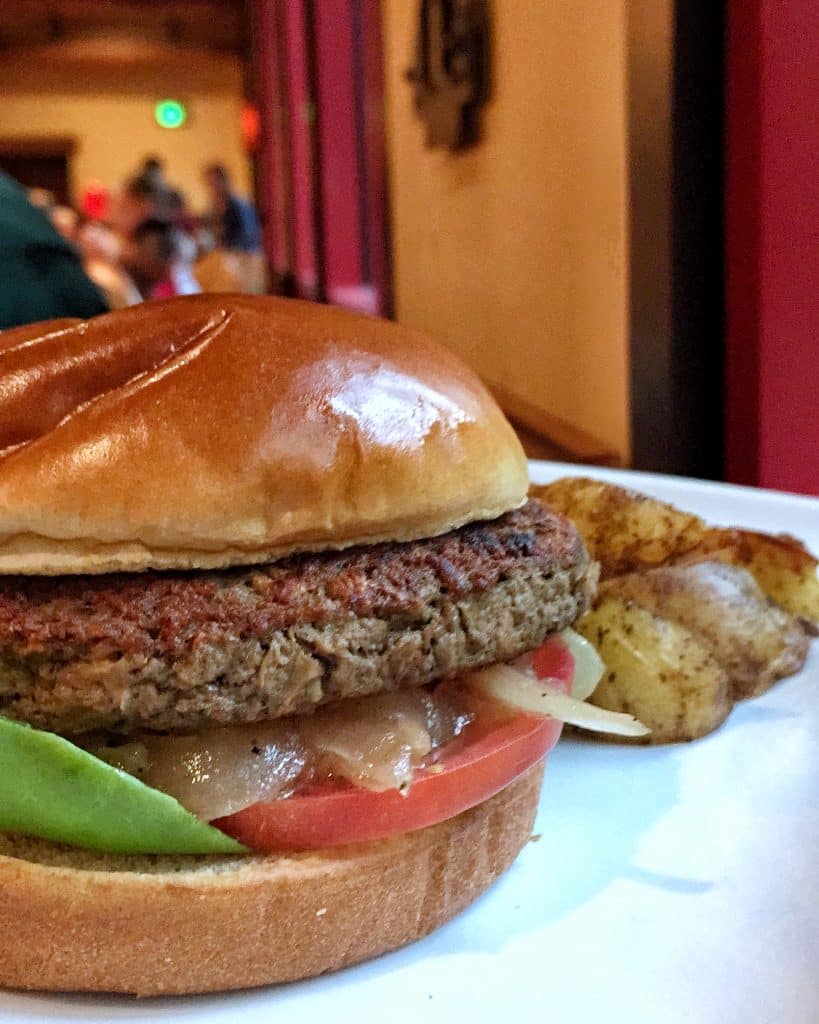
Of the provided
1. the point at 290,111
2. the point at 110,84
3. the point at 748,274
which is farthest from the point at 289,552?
the point at 110,84

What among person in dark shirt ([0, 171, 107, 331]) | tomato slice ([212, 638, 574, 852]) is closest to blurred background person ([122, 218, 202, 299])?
person in dark shirt ([0, 171, 107, 331])

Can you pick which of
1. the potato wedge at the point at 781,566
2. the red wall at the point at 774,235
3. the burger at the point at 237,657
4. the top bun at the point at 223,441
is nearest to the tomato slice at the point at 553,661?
the burger at the point at 237,657

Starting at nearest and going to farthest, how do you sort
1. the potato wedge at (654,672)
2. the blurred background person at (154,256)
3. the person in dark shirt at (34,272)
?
the potato wedge at (654,672) → the person in dark shirt at (34,272) → the blurred background person at (154,256)

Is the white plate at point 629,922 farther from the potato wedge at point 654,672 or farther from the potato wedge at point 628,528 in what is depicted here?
the potato wedge at point 628,528

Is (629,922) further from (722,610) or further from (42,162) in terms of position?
(42,162)

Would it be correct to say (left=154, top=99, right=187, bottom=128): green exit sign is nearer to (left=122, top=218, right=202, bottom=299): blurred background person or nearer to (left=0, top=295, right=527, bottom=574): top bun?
(left=122, top=218, right=202, bottom=299): blurred background person
